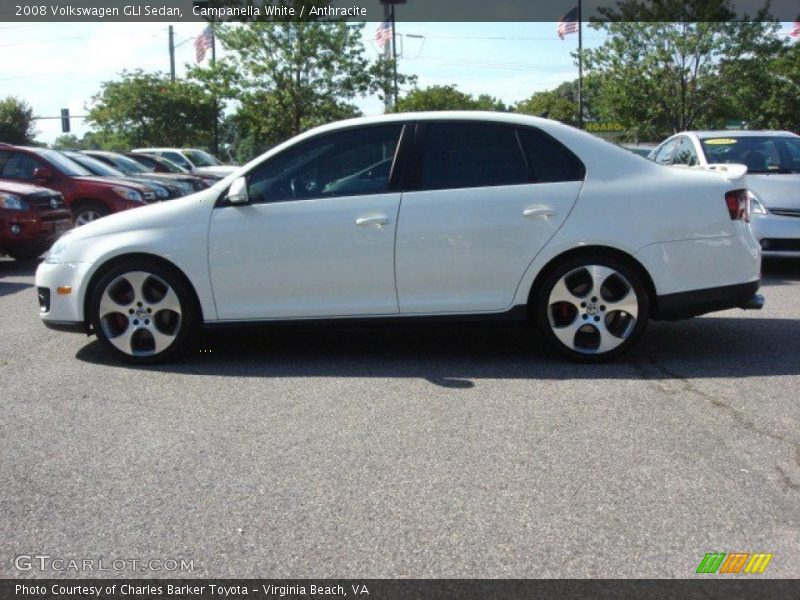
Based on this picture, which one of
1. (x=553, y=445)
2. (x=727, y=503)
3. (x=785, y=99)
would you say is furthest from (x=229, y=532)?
(x=785, y=99)

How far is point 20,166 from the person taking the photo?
14.6 metres

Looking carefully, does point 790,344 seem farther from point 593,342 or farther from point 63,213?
point 63,213

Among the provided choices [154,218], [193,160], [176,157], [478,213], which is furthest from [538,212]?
[193,160]

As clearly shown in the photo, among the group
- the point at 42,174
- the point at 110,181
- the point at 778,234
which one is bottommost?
the point at 778,234

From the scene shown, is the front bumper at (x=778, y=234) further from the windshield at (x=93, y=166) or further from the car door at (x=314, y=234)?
the windshield at (x=93, y=166)

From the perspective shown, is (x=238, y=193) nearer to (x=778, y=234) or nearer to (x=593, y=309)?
(x=593, y=309)

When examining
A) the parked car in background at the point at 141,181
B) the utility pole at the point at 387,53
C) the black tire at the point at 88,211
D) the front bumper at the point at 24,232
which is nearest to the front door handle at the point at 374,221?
the front bumper at the point at 24,232

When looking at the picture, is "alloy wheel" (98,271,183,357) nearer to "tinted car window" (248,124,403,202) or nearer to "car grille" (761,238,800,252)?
"tinted car window" (248,124,403,202)

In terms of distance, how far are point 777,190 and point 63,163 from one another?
10.8 meters

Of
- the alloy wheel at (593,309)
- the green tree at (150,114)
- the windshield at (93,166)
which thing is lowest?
the alloy wheel at (593,309)

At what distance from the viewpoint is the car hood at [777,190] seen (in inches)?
402

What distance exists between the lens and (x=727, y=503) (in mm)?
3934

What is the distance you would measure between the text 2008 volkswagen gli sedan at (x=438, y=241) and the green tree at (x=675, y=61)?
2425 centimetres

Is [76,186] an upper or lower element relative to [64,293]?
upper
